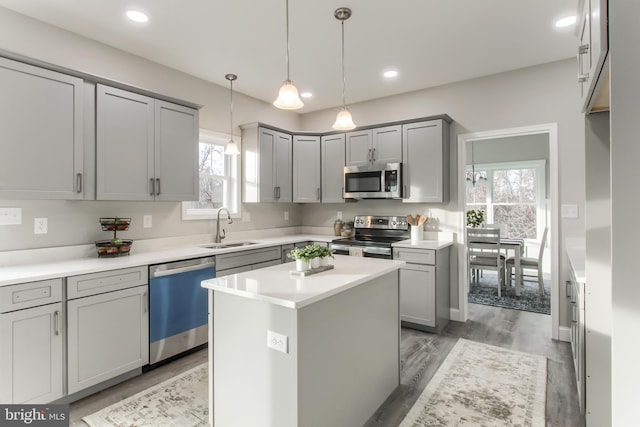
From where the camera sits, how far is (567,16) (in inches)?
103

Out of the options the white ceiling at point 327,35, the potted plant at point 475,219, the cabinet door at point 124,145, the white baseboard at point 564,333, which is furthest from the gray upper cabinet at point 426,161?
the cabinet door at point 124,145

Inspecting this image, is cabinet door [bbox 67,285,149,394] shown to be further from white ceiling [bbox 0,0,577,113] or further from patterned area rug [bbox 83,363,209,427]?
white ceiling [bbox 0,0,577,113]

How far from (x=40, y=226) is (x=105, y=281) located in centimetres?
77

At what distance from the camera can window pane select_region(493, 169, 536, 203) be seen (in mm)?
6547

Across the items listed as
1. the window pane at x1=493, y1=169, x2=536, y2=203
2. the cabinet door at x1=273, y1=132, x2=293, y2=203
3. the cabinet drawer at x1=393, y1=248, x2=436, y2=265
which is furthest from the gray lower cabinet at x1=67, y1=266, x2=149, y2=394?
the window pane at x1=493, y1=169, x2=536, y2=203

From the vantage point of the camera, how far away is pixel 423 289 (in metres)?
3.60

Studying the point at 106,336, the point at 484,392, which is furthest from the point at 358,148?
the point at 106,336

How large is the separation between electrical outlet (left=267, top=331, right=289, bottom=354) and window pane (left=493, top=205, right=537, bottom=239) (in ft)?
21.2

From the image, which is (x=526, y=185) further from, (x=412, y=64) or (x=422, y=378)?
(x=422, y=378)

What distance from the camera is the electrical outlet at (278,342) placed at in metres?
1.61

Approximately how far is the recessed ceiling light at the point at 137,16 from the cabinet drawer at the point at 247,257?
2108 mm

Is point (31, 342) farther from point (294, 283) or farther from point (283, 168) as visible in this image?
point (283, 168)

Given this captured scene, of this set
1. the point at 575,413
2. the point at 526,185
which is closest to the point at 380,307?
the point at 575,413

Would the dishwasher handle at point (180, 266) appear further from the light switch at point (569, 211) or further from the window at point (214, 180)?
the light switch at point (569, 211)
